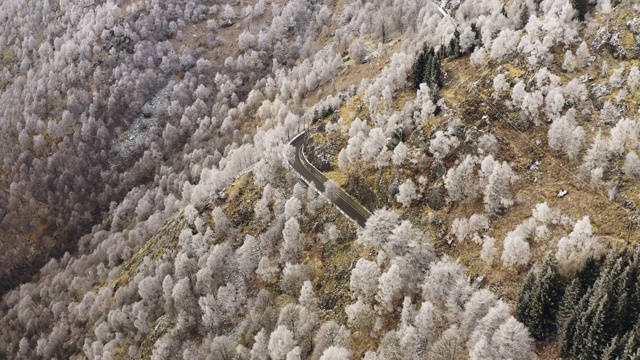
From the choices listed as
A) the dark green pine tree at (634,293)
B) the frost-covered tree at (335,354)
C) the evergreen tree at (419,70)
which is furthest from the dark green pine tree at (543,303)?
the evergreen tree at (419,70)

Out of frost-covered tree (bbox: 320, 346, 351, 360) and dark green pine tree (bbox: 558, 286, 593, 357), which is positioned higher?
dark green pine tree (bbox: 558, 286, 593, 357)

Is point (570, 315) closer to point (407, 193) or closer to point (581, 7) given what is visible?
point (407, 193)

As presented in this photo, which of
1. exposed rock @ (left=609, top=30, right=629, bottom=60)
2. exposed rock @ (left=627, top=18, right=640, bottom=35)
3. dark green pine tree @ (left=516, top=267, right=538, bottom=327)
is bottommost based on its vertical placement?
dark green pine tree @ (left=516, top=267, right=538, bottom=327)

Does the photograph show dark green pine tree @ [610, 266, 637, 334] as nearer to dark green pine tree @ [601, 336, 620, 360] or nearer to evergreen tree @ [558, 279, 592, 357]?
dark green pine tree @ [601, 336, 620, 360]

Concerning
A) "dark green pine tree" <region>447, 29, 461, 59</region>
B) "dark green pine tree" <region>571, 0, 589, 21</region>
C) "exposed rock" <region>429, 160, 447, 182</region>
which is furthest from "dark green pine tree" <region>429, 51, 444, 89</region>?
"dark green pine tree" <region>571, 0, 589, 21</region>

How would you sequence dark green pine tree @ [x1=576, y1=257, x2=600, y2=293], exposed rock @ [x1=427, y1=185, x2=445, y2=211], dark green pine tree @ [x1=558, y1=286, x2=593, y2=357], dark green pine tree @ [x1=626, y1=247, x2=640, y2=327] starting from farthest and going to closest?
exposed rock @ [x1=427, y1=185, x2=445, y2=211] < dark green pine tree @ [x1=576, y1=257, x2=600, y2=293] < dark green pine tree @ [x1=558, y1=286, x2=593, y2=357] < dark green pine tree @ [x1=626, y1=247, x2=640, y2=327]

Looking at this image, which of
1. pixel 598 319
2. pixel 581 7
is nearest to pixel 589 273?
pixel 598 319

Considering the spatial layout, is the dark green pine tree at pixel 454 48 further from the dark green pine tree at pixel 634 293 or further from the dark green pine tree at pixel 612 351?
the dark green pine tree at pixel 612 351

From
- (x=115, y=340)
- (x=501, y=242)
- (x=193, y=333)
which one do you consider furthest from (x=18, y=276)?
(x=501, y=242)
